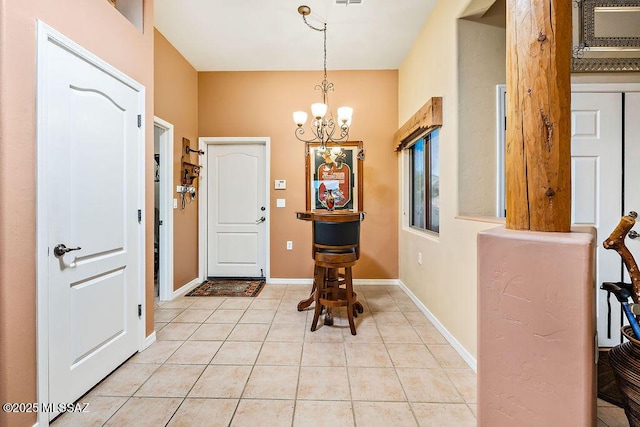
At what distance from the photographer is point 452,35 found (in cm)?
229

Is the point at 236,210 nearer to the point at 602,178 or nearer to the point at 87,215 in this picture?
the point at 87,215

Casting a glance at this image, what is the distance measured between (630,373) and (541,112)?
1043 millimetres

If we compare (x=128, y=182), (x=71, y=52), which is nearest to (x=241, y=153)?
(x=128, y=182)

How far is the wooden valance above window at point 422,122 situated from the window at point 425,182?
0.42 feet

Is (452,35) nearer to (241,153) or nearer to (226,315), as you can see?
(241,153)

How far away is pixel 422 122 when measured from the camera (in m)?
2.75

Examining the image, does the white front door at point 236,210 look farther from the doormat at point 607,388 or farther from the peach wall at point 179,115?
the doormat at point 607,388

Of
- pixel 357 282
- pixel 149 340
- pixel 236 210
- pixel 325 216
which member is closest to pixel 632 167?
pixel 325 216

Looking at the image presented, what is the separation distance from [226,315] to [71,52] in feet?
7.89

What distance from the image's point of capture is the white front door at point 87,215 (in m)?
1.47

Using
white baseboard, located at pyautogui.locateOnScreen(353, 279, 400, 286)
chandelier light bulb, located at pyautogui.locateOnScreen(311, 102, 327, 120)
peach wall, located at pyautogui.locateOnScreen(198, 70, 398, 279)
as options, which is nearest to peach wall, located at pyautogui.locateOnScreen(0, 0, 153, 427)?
chandelier light bulb, located at pyautogui.locateOnScreen(311, 102, 327, 120)

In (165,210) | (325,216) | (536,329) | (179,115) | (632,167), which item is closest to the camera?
(536,329)

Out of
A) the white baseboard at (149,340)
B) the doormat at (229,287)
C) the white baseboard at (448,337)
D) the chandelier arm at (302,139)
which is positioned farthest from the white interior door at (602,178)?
the white baseboard at (149,340)

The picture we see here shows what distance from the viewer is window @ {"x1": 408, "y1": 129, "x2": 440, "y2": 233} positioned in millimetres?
2891
